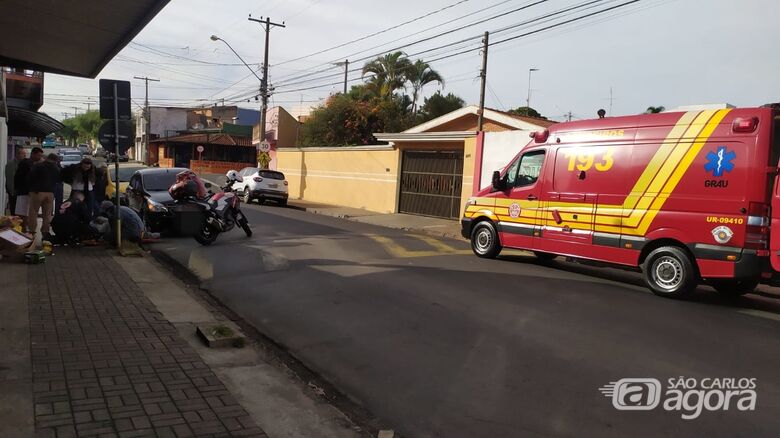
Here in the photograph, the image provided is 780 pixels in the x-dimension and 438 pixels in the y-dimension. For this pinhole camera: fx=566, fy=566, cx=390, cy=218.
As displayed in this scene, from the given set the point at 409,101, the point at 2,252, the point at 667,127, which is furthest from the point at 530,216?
the point at 409,101

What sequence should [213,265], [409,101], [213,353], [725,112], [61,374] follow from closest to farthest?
[61,374], [213,353], [725,112], [213,265], [409,101]

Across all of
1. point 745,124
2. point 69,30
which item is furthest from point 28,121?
point 745,124

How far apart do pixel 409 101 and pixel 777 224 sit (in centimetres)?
3139

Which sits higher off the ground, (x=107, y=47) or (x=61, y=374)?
(x=107, y=47)

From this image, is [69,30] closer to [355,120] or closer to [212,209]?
[212,209]

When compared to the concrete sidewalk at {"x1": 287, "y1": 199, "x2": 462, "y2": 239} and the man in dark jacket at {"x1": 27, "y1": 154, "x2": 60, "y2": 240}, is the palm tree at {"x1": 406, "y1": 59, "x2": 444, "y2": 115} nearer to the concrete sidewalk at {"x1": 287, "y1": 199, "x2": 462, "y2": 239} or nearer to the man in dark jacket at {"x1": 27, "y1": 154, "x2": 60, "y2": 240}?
the concrete sidewalk at {"x1": 287, "y1": 199, "x2": 462, "y2": 239}

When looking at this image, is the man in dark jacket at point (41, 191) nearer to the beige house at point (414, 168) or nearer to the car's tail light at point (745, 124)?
the car's tail light at point (745, 124)

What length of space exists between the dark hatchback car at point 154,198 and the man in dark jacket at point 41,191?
235 cm

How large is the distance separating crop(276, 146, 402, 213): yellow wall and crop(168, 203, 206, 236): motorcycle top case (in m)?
11.6

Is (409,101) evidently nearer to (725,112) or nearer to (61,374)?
(725,112)

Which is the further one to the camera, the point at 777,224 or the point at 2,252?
the point at 2,252

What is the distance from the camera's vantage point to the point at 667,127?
8.34 meters

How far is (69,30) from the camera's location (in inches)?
345

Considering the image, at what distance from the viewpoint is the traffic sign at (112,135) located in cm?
1026
